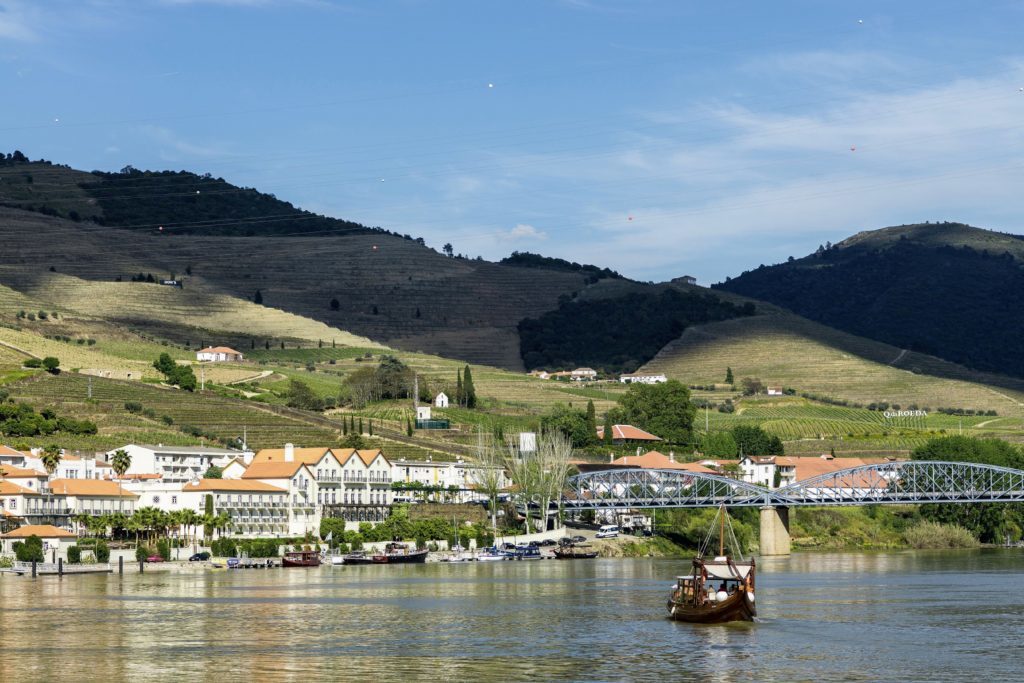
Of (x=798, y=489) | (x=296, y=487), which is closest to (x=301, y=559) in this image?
(x=296, y=487)

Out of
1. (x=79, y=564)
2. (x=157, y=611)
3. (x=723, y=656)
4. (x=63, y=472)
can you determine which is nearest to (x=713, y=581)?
(x=723, y=656)

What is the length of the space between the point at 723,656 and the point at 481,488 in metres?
89.6

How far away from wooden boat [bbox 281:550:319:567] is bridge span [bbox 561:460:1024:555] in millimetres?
33461

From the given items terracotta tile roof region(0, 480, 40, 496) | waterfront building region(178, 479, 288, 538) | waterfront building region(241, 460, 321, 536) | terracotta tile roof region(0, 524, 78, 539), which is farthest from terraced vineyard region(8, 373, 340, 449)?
terracotta tile roof region(0, 524, 78, 539)

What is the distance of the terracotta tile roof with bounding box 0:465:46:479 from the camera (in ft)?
407

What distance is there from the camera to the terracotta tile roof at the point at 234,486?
130 metres

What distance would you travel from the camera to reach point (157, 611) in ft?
245

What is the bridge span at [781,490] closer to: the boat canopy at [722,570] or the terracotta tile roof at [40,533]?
the terracotta tile roof at [40,533]

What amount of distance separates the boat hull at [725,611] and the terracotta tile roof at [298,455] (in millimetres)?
75970

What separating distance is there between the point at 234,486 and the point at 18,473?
1725cm

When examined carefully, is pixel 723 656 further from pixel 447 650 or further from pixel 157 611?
pixel 157 611

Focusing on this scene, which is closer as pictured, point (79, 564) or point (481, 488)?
point (79, 564)

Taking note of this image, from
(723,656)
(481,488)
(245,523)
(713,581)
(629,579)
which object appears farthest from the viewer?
(481,488)

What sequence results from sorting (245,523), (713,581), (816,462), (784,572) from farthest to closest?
(816,462)
(245,523)
(784,572)
(713,581)
